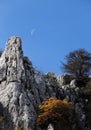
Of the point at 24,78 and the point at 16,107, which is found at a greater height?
the point at 24,78

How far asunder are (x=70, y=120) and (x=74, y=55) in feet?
110

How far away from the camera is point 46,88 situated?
87438 mm

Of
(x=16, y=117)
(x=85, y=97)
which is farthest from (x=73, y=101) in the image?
(x=16, y=117)

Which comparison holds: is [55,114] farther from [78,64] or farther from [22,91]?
[78,64]

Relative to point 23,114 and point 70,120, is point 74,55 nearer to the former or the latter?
point 70,120

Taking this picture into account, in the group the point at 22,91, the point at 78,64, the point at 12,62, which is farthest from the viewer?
the point at 78,64

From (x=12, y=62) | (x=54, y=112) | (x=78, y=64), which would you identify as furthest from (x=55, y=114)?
(x=78, y=64)

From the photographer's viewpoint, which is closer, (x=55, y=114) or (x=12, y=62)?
(x=55, y=114)

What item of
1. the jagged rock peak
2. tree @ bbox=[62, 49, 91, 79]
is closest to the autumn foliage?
the jagged rock peak

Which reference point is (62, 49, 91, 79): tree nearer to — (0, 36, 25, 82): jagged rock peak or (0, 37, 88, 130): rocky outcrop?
(0, 37, 88, 130): rocky outcrop

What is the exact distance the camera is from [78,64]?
110 meters

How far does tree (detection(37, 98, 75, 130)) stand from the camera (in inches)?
3073

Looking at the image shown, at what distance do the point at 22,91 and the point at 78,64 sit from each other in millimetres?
33318

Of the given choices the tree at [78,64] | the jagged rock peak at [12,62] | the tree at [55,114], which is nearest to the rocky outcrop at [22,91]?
the jagged rock peak at [12,62]
